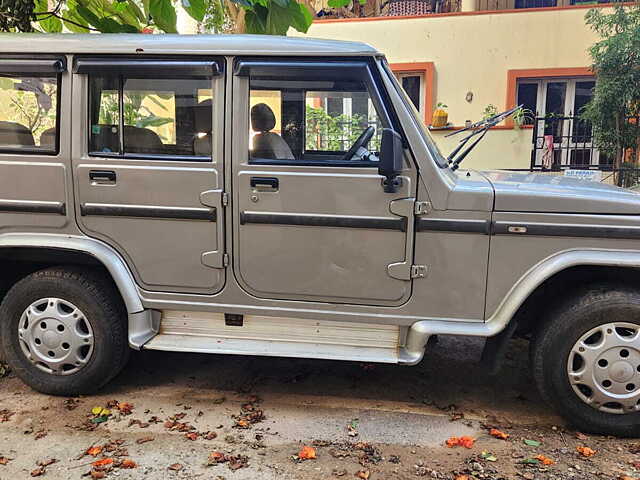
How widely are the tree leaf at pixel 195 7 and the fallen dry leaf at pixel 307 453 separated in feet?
11.1

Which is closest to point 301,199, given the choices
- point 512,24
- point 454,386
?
point 454,386

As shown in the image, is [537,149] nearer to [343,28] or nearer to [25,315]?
[343,28]

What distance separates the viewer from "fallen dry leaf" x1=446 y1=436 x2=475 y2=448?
9.98 feet

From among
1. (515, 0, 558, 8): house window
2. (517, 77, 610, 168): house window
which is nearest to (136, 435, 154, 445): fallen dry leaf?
(517, 77, 610, 168): house window

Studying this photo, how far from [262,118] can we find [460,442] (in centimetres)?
226

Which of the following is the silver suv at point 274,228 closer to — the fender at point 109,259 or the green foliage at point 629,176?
the fender at point 109,259

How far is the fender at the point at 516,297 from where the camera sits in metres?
2.99

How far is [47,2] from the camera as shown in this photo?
16.5 feet

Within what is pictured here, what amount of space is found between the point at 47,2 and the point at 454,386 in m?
4.96

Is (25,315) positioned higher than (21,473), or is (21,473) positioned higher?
(25,315)

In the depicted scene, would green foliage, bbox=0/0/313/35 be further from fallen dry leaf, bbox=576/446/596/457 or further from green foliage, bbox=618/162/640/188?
green foliage, bbox=618/162/640/188

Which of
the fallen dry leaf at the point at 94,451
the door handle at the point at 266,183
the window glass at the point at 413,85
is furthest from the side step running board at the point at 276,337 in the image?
the window glass at the point at 413,85

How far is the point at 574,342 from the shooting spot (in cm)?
307

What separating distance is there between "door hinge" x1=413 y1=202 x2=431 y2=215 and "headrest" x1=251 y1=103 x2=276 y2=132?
1.02 m
